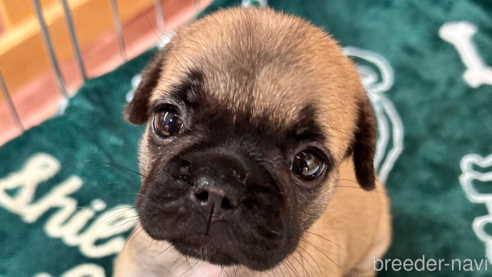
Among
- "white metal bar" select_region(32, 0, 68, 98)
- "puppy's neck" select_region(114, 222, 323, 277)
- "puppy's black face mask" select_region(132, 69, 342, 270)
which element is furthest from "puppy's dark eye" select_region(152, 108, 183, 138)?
"white metal bar" select_region(32, 0, 68, 98)

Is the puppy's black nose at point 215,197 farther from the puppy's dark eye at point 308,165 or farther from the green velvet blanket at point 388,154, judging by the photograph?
the green velvet blanket at point 388,154

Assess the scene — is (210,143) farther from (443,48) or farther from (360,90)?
(443,48)

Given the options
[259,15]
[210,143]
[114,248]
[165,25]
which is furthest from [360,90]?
[165,25]

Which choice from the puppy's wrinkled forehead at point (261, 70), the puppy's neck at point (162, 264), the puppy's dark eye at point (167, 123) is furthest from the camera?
the puppy's neck at point (162, 264)

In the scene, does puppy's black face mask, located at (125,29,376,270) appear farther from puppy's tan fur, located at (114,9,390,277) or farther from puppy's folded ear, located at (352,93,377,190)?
puppy's folded ear, located at (352,93,377,190)

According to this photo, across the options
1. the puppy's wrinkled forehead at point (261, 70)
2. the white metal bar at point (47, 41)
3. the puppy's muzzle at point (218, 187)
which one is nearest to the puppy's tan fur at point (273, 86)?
the puppy's wrinkled forehead at point (261, 70)

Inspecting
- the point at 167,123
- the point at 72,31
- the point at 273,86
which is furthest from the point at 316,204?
the point at 72,31
